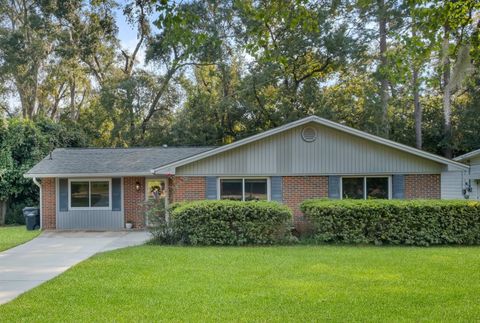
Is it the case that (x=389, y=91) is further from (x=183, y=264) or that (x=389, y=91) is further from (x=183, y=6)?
(x=183, y=6)

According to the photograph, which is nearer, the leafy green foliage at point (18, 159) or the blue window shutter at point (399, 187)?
the blue window shutter at point (399, 187)

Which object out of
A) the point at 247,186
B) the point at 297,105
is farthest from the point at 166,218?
the point at 297,105

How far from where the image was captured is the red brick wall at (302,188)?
46.1 ft

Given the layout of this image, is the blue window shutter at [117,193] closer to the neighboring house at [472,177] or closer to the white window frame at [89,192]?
the white window frame at [89,192]

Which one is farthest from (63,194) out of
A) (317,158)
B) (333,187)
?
(333,187)

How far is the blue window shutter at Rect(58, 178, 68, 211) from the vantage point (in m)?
15.8

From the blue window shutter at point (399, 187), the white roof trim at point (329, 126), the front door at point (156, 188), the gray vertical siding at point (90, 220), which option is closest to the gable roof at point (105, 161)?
the front door at point (156, 188)

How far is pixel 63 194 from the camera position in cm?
1583

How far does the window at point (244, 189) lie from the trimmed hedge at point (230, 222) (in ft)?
9.82

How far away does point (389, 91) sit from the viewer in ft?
81.7

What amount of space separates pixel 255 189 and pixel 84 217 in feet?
21.8

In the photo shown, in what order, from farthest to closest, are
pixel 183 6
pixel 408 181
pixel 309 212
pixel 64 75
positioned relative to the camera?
pixel 64 75 → pixel 408 181 → pixel 309 212 → pixel 183 6

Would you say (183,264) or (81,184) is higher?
(81,184)

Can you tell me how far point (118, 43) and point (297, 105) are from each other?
1329cm
